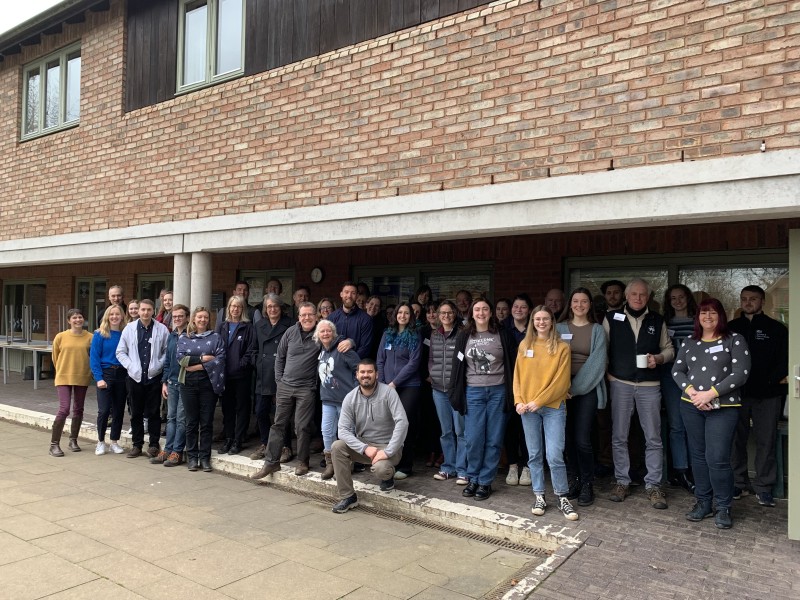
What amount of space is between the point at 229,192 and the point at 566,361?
4362mm

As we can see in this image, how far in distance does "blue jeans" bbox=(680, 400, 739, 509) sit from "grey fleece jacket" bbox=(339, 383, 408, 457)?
2.33 metres

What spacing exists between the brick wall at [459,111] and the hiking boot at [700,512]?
270 cm

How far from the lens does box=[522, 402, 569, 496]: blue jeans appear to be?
5.02 m

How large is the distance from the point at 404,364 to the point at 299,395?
1104 mm

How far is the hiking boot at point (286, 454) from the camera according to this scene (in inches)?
258

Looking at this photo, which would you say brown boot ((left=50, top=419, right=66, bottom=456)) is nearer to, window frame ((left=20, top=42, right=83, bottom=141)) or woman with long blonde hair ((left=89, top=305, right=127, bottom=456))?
woman with long blonde hair ((left=89, top=305, right=127, bottom=456))

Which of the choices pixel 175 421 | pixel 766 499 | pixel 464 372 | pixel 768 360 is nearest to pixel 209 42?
pixel 175 421

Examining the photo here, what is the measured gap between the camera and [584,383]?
5.20m

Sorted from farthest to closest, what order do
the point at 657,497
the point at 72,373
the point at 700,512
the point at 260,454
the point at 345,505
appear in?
the point at 72,373 < the point at 260,454 < the point at 345,505 < the point at 657,497 < the point at 700,512

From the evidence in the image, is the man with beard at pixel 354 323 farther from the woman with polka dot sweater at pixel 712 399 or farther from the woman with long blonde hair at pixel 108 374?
the woman with polka dot sweater at pixel 712 399

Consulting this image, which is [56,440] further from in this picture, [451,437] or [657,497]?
[657,497]

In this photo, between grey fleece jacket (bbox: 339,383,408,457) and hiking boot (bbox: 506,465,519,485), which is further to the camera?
hiking boot (bbox: 506,465,519,485)

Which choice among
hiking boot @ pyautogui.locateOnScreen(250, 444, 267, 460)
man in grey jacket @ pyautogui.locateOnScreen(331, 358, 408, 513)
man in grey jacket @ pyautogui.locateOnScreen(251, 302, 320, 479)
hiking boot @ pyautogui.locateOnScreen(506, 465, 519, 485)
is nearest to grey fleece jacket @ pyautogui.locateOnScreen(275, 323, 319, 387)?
man in grey jacket @ pyautogui.locateOnScreen(251, 302, 320, 479)

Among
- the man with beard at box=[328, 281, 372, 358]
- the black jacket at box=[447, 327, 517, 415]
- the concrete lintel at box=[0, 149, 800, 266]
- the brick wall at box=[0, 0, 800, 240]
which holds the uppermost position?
the brick wall at box=[0, 0, 800, 240]
